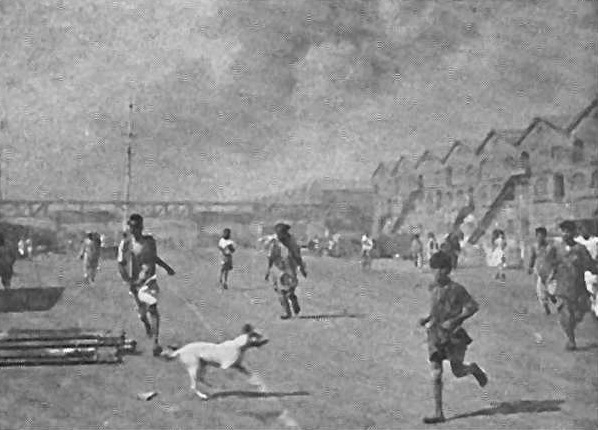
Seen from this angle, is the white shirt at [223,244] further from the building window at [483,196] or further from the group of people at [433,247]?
the building window at [483,196]

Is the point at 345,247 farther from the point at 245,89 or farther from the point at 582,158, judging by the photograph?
the point at 582,158

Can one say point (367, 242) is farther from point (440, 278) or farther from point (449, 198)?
point (440, 278)

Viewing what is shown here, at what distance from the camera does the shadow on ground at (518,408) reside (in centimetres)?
384

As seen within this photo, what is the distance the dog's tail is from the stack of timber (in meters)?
0.15

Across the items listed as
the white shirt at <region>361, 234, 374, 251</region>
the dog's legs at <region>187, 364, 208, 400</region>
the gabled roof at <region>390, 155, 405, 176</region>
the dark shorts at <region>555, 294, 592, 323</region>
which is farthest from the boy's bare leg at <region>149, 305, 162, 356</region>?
the dark shorts at <region>555, 294, 592, 323</region>

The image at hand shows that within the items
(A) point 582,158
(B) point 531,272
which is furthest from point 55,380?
(A) point 582,158

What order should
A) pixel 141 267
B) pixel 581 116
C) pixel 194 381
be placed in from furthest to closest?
pixel 581 116 → pixel 141 267 → pixel 194 381

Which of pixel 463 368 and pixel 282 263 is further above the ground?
pixel 282 263

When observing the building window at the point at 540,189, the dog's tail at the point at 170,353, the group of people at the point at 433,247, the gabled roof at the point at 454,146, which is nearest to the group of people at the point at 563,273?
the group of people at the point at 433,247

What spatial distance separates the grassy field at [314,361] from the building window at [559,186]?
0.55 meters

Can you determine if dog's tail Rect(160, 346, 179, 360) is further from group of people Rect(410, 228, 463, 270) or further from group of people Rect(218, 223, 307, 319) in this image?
group of people Rect(410, 228, 463, 270)

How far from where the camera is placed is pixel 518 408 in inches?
154

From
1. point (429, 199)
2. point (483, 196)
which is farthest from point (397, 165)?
point (483, 196)

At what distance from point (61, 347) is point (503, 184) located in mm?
2710
